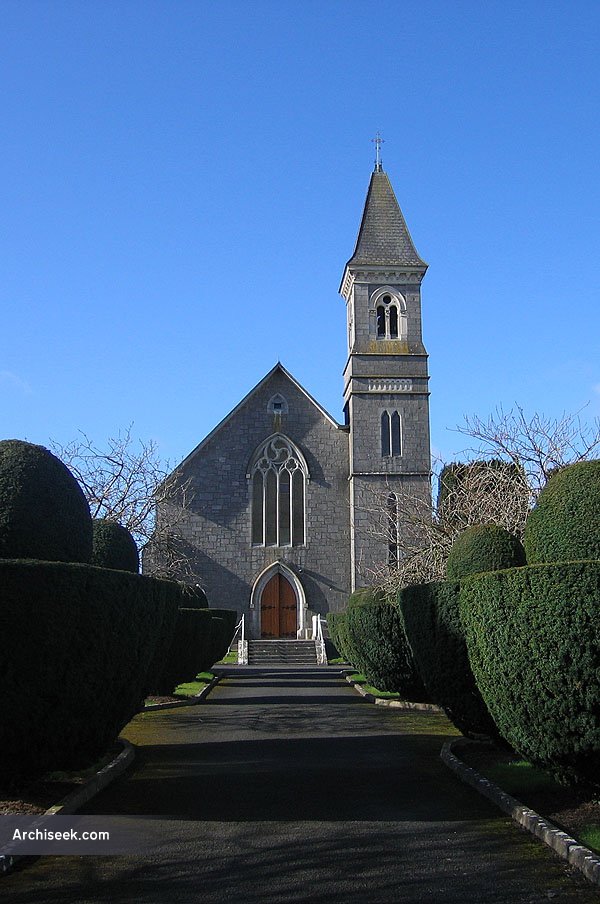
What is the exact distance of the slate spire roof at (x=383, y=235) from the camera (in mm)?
45812

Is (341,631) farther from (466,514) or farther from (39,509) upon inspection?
(39,509)

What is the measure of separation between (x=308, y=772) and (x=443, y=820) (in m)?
3.25

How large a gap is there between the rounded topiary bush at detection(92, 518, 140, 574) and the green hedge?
4840mm

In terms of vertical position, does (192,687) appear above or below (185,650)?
below

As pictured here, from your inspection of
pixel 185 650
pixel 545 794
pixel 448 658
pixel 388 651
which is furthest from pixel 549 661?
pixel 185 650

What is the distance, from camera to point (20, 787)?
32.7ft

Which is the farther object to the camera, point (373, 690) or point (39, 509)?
point (373, 690)

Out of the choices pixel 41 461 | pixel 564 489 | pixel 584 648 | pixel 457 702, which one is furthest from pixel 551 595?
pixel 41 461

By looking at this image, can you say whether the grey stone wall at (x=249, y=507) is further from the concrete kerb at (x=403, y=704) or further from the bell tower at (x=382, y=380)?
the concrete kerb at (x=403, y=704)

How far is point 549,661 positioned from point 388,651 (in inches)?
486

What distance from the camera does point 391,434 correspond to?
144ft

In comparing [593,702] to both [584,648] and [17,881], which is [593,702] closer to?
[584,648]

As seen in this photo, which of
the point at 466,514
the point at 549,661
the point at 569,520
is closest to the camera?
the point at 549,661

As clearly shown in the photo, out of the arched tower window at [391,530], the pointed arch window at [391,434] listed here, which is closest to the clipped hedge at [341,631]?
the arched tower window at [391,530]
